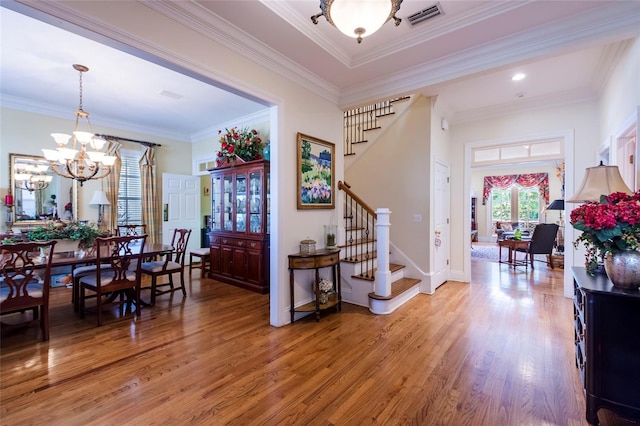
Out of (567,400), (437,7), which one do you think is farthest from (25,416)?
(437,7)

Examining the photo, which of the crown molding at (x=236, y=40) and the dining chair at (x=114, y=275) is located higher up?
the crown molding at (x=236, y=40)

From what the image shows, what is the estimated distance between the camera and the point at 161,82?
4.05 m

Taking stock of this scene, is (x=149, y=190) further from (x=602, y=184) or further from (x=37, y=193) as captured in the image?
(x=602, y=184)

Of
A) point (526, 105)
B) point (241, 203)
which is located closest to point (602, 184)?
point (526, 105)

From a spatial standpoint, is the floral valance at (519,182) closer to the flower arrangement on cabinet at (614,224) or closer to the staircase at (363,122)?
the staircase at (363,122)

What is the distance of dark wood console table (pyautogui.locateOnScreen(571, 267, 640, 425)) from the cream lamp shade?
3.04ft

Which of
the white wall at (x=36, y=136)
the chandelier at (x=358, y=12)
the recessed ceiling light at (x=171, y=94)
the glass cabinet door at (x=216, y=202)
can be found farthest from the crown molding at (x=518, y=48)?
the white wall at (x=36, y=136)

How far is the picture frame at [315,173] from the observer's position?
348 centimetres

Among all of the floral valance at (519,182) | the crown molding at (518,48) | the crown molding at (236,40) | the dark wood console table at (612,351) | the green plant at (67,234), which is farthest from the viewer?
the floral valance at (519,182)

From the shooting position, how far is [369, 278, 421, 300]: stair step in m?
3.63

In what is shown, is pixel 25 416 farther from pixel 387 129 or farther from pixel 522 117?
pixel 522 117

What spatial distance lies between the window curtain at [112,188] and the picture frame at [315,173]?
14.2 ft

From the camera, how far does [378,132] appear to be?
192 inches

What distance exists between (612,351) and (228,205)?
4995mm
